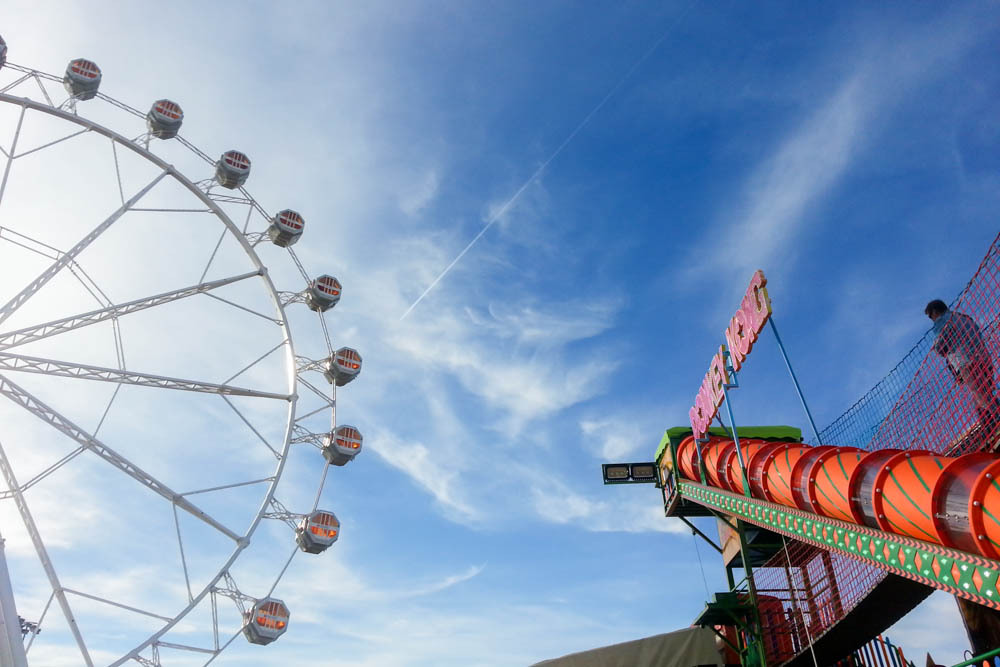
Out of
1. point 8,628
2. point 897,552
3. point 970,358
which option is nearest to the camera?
point 897,552

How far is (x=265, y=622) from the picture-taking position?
1602 centimetres

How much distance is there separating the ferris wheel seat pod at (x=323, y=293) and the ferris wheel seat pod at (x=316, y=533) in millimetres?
5799

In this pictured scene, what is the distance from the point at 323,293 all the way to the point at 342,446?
4379 mm

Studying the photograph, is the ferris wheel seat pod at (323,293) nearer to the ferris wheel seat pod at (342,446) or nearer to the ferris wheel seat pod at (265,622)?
the ferris wheel seat pod at (342,446)

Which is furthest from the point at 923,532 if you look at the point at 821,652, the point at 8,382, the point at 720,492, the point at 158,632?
the point at 8,382

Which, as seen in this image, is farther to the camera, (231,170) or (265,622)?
(231,170)

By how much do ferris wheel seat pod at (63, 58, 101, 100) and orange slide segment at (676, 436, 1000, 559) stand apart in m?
17.9

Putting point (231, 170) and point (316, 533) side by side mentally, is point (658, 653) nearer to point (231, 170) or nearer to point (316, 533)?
point (316, 533)

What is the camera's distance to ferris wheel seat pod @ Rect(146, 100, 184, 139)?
61.3 ft

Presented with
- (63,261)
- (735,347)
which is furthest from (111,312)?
(735,347)

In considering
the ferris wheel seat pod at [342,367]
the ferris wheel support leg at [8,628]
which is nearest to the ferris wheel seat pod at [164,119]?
the ferris wheel seat pod at [342,367]

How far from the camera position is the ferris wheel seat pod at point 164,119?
61.3 ft

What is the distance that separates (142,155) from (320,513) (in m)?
10.1

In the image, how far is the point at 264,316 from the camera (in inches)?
730
